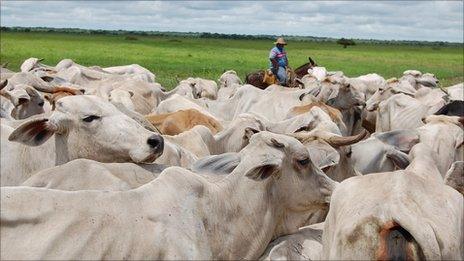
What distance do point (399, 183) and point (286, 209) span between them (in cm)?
91

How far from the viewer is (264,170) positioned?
4621 millimetres

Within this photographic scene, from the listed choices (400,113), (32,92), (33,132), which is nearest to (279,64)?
(400,113)

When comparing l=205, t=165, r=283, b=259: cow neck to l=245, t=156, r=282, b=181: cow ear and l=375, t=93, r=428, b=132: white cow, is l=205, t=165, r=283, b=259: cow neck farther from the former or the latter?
l=375, t=93, r=428, b=132: white cow

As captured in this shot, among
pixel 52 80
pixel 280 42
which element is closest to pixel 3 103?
pixel 52 80

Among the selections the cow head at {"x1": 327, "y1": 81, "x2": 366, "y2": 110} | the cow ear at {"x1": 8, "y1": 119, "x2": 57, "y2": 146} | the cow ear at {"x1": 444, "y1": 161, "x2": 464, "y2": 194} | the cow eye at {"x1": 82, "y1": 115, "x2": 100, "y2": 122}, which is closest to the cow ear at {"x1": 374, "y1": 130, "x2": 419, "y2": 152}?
the cow ear at {"x1": 444, "y1": 161, "x2": 464, "y2": 194}

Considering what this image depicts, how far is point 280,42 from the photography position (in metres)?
17.8

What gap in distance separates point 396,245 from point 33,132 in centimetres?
305

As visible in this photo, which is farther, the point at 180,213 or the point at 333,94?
the point at 333,94

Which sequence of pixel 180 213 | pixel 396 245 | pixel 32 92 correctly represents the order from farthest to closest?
pixel 32 92, pixel 180 213, pixel 396 245

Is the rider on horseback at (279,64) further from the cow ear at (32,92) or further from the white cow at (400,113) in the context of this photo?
the cow ear at (32,92)

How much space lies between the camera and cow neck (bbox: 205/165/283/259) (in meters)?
4.46

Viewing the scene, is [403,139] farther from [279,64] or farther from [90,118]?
[279,64]

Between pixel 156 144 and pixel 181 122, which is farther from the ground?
pixel 156 144

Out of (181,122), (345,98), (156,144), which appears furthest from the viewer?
(345,98)
